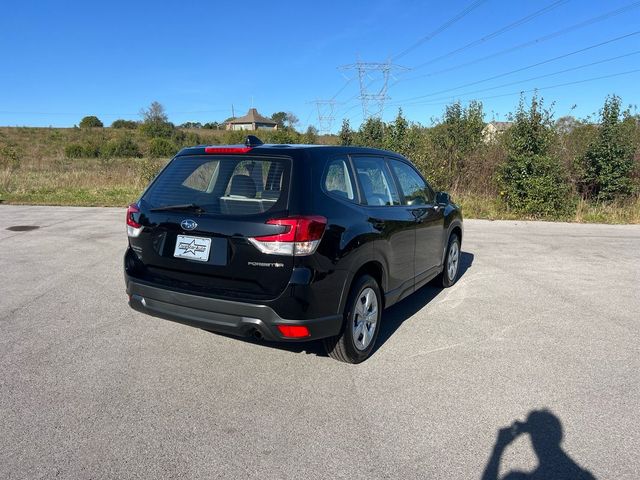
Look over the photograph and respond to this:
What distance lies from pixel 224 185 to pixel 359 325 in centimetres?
155

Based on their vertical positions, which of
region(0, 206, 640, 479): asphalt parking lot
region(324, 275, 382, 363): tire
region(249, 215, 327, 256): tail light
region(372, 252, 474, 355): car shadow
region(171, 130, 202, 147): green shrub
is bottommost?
region(0, 206, 640, 479): asphalt parking lot

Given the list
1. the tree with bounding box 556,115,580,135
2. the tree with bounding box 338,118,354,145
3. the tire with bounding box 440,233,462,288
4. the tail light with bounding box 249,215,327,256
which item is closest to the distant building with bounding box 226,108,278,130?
the tree with bounding box 338,118,354,145

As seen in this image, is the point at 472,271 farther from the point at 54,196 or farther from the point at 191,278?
the point at 54,196

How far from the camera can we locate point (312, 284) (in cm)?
333

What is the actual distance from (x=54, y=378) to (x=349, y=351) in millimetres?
2248

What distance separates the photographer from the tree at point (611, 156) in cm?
1435

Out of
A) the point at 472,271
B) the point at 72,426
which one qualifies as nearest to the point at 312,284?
the point at 72,426

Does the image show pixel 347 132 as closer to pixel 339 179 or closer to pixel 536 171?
pixel 536 171

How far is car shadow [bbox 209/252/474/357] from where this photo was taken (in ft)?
A: 14.2

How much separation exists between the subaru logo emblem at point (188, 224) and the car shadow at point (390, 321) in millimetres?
1024

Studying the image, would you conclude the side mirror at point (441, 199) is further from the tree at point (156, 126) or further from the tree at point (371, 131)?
the tree at point (156, 126)

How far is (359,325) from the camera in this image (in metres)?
3.97

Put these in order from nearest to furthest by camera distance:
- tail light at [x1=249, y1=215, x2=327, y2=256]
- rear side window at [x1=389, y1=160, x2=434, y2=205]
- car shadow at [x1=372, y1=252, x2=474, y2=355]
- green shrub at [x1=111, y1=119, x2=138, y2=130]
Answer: tail light at [x1=249, y1=215, x2=327, y2=256] < car shadow at [x1=372, y1=252, x2=474, y2=355] < rear side window at [x1=389, y1=160, x2=434, y2=205] < green shrub at [x1=111, y1=119, x2=138, y2=130]

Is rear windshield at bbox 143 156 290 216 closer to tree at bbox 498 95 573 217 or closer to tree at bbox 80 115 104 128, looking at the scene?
tree at bbox 498 95 573 217
